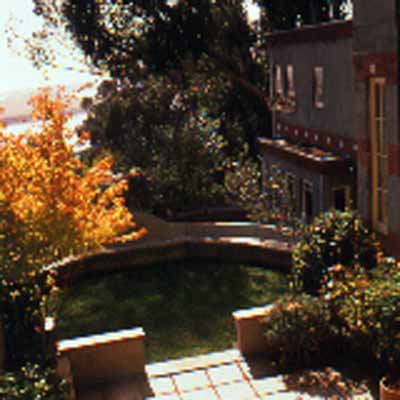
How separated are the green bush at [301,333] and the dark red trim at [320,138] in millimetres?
8856

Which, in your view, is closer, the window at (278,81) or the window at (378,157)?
the window at (378,157)

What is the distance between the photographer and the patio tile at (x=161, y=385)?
10695 mm

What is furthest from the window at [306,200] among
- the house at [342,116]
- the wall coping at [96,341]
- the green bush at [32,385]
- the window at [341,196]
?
the green bush at [32,385]

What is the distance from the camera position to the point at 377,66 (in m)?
12.7

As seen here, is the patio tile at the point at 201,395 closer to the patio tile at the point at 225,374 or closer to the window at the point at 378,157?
the patio tile at the point at 225,374

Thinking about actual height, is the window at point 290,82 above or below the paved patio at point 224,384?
above

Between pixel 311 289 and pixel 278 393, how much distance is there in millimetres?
2998

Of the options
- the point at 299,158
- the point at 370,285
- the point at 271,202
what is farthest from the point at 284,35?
the point at 370,285

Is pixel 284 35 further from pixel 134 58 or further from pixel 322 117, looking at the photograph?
pixel 134 58

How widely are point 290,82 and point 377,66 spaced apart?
11517 mm

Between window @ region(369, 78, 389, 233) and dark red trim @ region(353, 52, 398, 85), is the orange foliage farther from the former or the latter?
dark red trim @ region(353, 52, 398, 85)

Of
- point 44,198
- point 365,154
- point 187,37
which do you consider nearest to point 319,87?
point 365,154

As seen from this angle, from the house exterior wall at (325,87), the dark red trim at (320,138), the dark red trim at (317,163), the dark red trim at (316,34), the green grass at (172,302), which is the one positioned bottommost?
the green grass at (172,302)

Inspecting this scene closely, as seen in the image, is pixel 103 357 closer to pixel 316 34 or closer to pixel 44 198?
pixel 44 198
